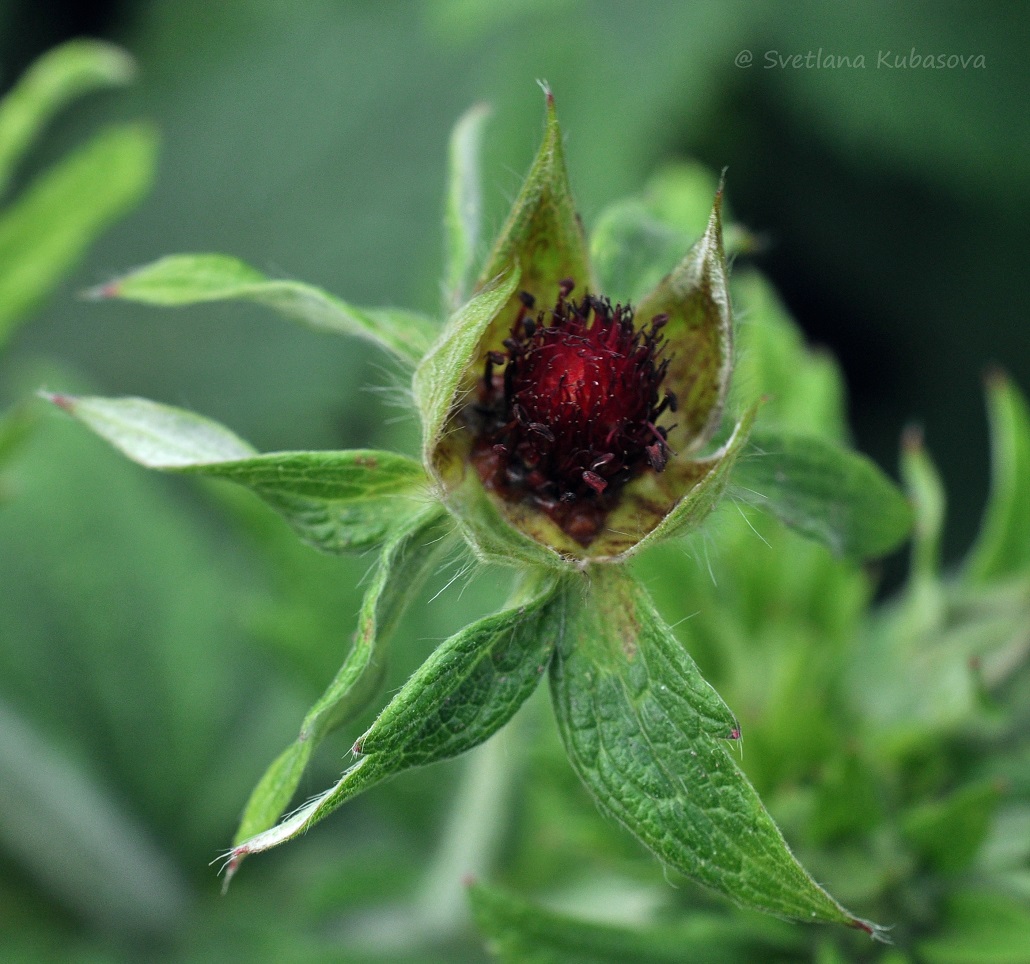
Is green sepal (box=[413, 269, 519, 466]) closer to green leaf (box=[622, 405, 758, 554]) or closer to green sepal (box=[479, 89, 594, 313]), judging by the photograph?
green sepal (box=[479, 89, 594, 313])

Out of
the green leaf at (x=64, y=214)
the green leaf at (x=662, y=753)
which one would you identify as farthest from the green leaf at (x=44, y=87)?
the green leaf at (x=662, y=753)

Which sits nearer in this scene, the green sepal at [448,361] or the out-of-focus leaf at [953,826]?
the green sepal at [448,361]

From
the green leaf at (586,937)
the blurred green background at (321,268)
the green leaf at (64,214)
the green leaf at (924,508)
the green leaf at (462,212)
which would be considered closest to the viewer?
the green leaf at (462,212)

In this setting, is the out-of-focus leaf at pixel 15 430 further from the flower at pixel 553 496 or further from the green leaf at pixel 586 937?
the green leaf at pixel 586 937

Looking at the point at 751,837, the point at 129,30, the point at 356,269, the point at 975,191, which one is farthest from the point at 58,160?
the point at 751,837

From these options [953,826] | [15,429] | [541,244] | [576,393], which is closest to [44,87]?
[15,429]

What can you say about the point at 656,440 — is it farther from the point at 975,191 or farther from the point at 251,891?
the point at 975,191
